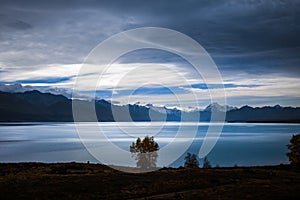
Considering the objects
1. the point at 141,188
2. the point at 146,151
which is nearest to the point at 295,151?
the point at 146,151

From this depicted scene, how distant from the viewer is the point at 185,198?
3027 centimetres

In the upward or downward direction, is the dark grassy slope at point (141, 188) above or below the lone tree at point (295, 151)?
below

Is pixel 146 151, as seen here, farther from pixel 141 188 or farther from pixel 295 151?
pixel 141 188

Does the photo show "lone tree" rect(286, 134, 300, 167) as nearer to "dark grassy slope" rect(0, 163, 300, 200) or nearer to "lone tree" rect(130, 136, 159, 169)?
"dark grassy slope" rect(0, 163, 300, 200)

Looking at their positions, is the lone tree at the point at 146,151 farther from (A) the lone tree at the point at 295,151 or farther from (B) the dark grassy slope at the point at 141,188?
(B) the dark grassy slope at the point at 141,188

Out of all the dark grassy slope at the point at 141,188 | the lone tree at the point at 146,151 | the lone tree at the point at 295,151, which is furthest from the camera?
the lone tree at the point at 146,151

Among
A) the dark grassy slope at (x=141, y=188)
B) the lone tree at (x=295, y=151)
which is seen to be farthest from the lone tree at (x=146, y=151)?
the dark grassy slope at (x=141, y=188)

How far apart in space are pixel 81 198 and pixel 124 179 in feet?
40.5

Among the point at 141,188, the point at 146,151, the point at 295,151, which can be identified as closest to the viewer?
the point at 141,188

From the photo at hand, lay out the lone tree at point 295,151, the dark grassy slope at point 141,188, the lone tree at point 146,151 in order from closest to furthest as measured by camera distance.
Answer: the dark grassy slope at point 141,188, the lone tree at point 295,151, the lone tree at point 146,151

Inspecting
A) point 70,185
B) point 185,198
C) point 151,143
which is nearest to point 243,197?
point 185,198

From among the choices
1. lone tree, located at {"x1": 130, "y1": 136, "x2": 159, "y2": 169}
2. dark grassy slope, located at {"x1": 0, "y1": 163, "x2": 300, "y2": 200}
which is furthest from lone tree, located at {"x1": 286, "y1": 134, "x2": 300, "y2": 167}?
lone tree, located at {"x1": 130, "y1": 136, "x2": 159, "y2": 169}

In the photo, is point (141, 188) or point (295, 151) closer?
point (141, 188)

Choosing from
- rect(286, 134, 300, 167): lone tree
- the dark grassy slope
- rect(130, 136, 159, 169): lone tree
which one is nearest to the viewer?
the dark grassy slope
